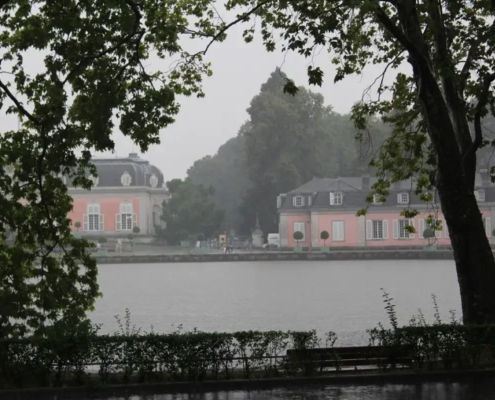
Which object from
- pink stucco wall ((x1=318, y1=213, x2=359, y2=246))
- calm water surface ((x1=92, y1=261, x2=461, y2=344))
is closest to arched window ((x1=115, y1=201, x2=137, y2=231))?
pink stucco wall ((x1=318, y1=213, x2=359, y2=246))

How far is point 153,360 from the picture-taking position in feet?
28.7

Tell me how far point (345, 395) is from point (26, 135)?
4.49 meters

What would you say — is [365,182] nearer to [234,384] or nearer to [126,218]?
[126,218]

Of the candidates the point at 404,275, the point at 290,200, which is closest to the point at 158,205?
the point at 290,200

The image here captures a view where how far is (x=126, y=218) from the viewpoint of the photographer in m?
84.1

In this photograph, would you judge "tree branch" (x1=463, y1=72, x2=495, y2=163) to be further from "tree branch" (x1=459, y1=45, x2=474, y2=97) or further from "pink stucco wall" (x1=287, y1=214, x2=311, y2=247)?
"pink stucco wall" (x1=287, y1=214, x2=311, y2=247)

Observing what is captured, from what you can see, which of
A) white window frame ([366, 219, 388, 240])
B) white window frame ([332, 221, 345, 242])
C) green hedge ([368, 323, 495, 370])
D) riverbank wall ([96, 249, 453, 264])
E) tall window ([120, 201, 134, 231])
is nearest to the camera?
green hedge ([368, 323, 495, 370])

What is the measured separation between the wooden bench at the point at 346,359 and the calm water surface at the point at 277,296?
340 inches

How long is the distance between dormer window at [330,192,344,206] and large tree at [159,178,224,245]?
34.7 ft

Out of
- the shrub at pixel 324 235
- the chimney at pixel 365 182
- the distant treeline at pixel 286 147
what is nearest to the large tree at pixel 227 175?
the distant treeline at pixel 286 147

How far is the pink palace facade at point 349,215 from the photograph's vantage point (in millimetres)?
67812

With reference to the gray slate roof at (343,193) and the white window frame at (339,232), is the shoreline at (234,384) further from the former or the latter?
the white window frame at (339,232)

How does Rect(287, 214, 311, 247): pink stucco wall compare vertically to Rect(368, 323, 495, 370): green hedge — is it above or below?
above

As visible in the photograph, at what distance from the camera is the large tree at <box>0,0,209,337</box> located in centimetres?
924
